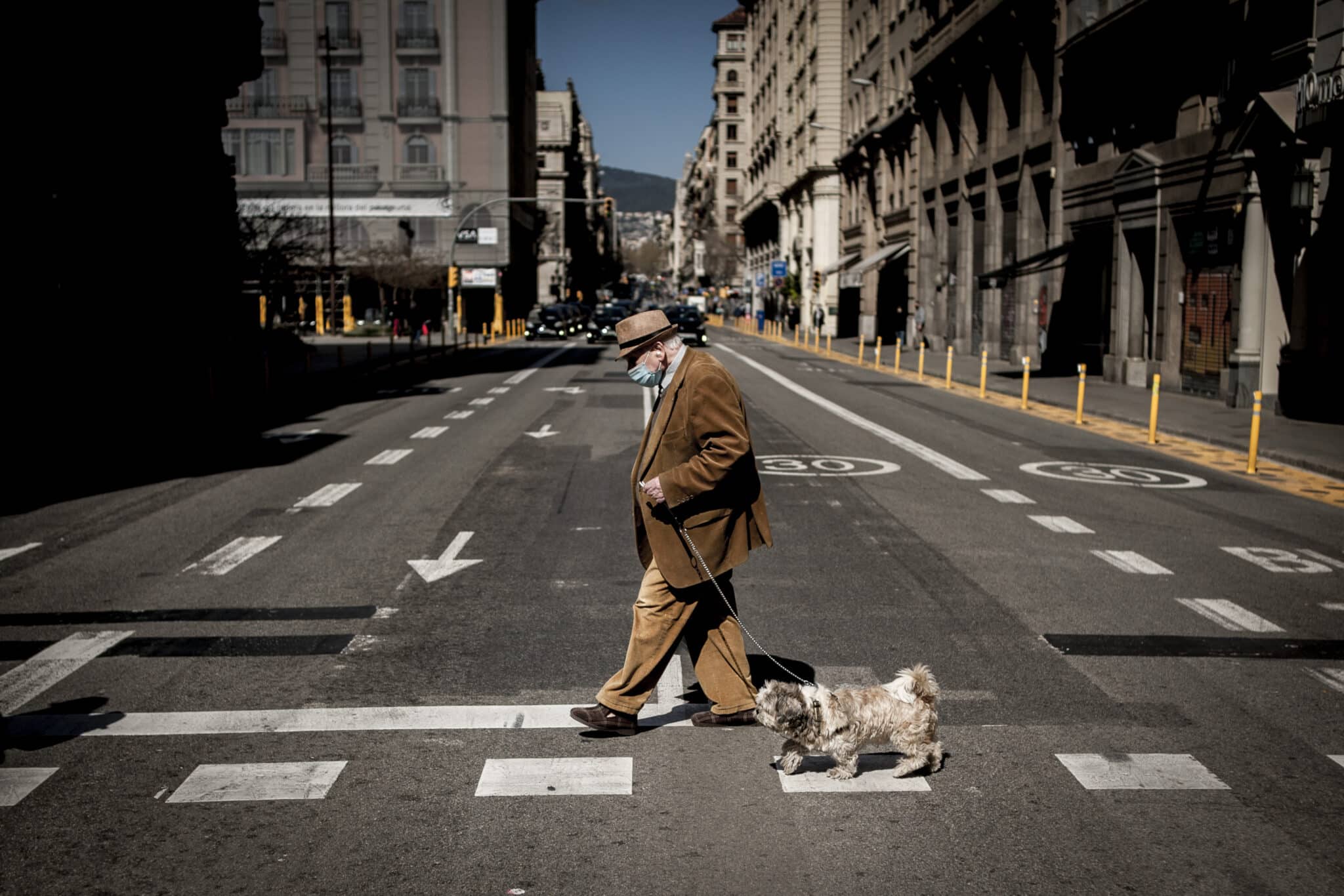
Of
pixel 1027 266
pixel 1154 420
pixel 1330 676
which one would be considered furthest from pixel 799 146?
pixel 1330 676

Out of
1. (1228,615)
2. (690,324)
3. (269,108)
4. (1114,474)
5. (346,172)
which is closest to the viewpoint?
(1228,615)

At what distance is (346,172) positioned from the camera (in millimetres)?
77938

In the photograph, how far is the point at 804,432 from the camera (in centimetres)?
1939

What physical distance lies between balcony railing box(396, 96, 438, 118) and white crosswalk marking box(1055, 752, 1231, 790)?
77.8 m

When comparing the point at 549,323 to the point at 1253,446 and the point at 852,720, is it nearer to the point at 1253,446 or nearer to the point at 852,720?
the point at 1253,446

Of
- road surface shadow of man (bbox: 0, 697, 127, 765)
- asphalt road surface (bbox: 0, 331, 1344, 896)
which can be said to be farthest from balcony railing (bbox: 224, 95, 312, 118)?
road surface shadow of man (bbox: 0, 697, 127, 765)

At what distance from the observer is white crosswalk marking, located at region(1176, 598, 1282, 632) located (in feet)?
25.8

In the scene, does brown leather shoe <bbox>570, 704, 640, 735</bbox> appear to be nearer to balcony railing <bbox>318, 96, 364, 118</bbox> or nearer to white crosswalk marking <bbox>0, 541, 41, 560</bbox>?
white crosswalk marking <bbox>0, 541, 41, 560</bbox>

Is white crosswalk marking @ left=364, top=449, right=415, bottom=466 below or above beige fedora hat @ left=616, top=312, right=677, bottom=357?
below

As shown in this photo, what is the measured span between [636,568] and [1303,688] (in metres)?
4.50

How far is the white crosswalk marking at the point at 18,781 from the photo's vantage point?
505 centimetres

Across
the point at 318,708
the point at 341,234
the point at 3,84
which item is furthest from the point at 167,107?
the point at 341,234

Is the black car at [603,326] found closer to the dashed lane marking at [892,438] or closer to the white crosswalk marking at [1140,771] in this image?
the dashed lane marking at [892,438]

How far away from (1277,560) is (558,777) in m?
6.95
